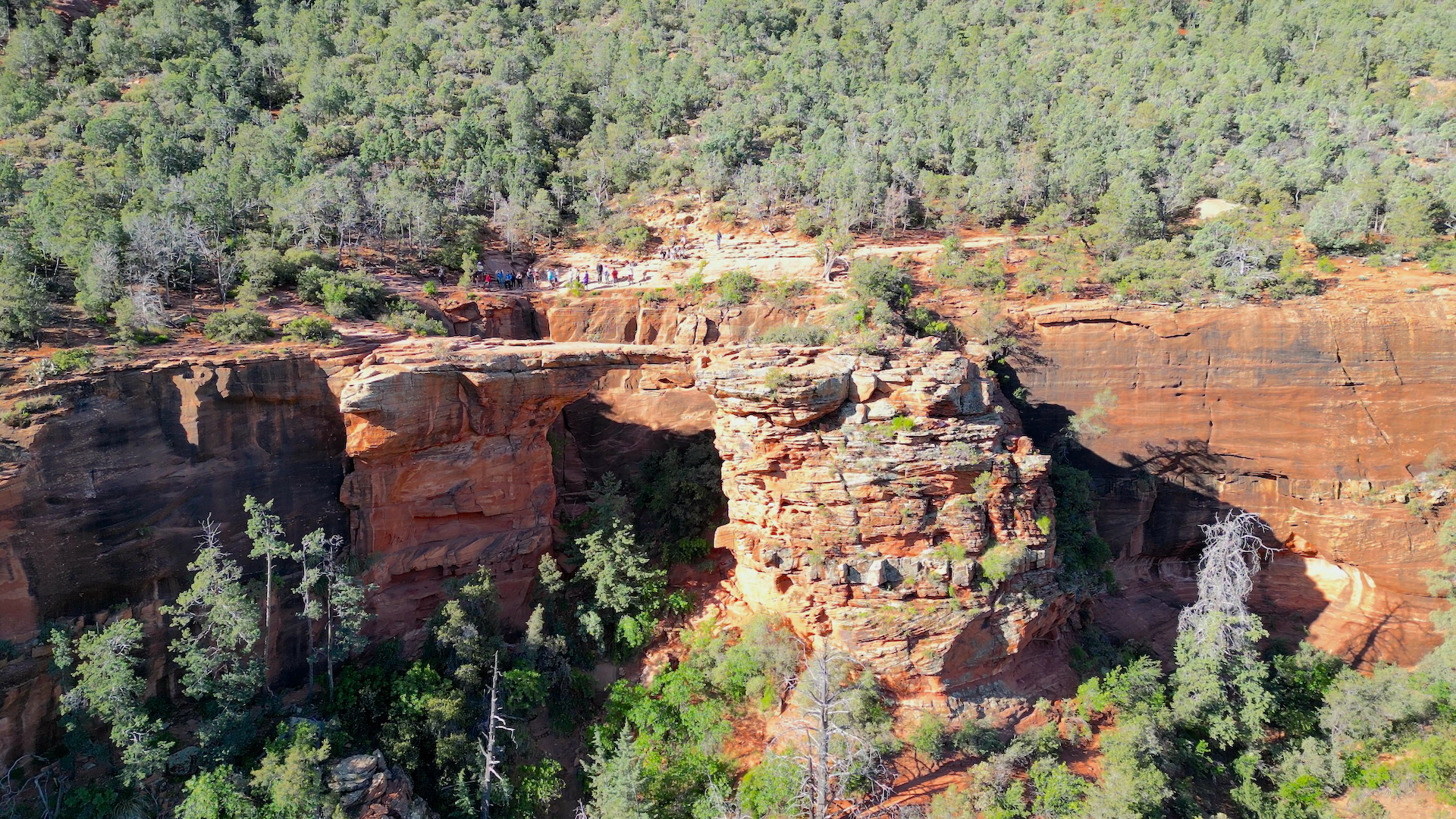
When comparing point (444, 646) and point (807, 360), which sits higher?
point (807, 360)

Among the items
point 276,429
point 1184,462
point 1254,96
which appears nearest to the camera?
point 276,429

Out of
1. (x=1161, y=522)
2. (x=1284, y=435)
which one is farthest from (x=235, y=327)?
(x=1284, y=435)

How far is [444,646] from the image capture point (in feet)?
64.8

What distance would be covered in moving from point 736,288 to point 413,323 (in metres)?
12.4

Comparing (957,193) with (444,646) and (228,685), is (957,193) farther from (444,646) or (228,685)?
(228,685)

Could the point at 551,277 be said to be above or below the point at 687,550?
above

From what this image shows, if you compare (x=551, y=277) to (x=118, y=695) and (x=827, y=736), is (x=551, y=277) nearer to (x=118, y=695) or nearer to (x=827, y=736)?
(x=118, y=695)

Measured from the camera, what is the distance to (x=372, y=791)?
16250 millimetres

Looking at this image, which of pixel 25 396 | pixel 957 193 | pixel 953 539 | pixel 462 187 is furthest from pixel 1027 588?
pixel 462 187

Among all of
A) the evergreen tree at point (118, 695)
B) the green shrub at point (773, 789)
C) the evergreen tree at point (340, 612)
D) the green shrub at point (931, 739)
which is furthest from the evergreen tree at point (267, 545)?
the green shrub at point (931, 739)

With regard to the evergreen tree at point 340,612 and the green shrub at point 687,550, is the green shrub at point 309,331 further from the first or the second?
the green shrub at point 687,550

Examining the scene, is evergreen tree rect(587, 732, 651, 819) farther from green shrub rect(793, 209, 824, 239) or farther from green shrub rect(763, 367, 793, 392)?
green shrub rect(793, 209, 824, 239)

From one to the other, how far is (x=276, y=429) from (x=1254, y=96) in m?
47.9

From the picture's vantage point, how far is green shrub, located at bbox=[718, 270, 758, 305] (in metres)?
27.8
